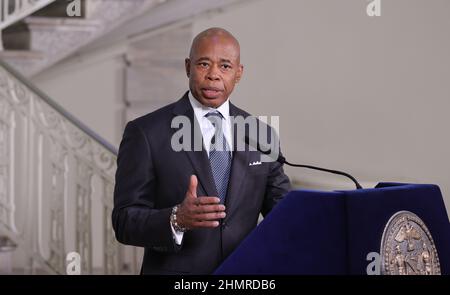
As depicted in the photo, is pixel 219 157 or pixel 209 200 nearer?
pixel 209 200

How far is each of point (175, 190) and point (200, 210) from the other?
28cm

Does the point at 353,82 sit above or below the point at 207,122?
above

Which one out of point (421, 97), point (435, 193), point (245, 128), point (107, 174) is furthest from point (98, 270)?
point (435, 193)

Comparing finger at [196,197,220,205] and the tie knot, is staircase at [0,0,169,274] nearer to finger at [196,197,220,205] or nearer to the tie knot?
the tie knot

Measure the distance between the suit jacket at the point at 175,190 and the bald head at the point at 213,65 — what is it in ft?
0.21

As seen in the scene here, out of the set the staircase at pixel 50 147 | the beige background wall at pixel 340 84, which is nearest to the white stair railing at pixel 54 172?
the staircase at pixel 50 147

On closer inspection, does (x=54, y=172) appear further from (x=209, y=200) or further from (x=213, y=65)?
(x=209, y=200)

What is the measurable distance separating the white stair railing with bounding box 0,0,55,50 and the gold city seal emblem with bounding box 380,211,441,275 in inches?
129

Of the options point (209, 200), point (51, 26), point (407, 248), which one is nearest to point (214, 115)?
point (209, 200)

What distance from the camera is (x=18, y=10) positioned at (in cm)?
411

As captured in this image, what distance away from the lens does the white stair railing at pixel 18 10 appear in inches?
161

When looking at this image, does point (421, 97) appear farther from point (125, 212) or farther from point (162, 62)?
point (125, 212)

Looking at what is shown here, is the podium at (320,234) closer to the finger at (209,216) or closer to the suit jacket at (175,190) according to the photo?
the finger at (209,216)

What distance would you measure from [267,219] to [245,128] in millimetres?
396
